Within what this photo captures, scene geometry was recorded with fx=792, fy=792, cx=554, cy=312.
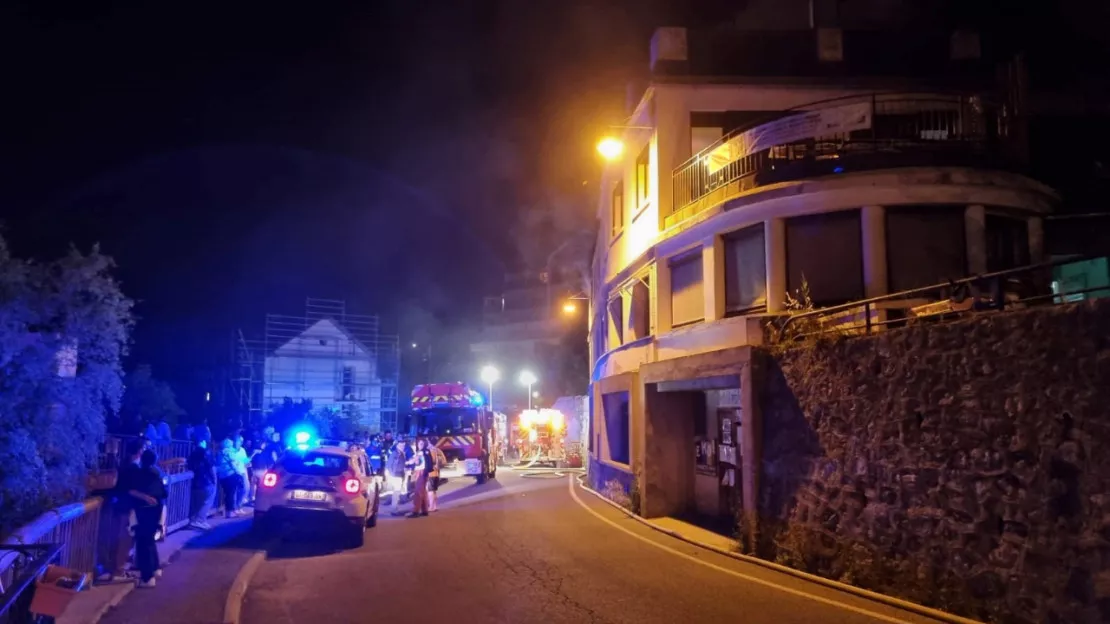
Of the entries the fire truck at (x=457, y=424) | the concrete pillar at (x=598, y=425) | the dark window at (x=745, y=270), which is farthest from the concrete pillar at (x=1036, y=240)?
the fire truck at (x=457, y=424)

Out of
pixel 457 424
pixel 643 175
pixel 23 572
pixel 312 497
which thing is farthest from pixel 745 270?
pixel 457 424

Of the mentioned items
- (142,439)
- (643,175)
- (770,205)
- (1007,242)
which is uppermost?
(643,175)

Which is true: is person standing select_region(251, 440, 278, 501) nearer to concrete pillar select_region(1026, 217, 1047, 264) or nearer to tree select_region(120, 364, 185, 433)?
concrete pillar select_region(1026, 217, 1047, 264)

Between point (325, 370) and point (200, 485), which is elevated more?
point (325, 370)

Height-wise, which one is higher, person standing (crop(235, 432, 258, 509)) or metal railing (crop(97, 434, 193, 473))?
metal railing (crop(97, 434, 193, 473))

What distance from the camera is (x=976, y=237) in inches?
567

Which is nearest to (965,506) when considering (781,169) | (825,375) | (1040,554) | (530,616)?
(1040,554)

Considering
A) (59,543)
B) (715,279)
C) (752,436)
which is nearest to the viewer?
(59,543)

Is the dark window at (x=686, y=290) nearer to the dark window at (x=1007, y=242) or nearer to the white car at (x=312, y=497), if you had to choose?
the dark window at (x=1007, y=242)

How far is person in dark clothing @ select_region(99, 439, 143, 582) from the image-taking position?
9.66m

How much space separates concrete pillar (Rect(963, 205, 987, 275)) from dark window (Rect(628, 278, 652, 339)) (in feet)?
25.7

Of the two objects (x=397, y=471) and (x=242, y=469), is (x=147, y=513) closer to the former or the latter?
(x=242, y=469)

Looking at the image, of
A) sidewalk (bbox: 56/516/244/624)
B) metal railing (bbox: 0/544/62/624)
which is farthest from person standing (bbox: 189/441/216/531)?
metal railing (bbox: 0/544/62/624)

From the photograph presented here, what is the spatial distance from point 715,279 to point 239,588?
10504 mm
